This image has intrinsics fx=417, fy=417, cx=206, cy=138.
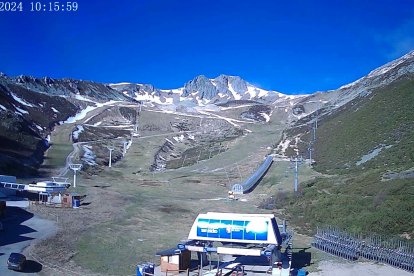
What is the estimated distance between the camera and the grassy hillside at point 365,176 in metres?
29.7

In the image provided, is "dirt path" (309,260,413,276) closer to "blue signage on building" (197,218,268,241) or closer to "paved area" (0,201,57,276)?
"blue signage on building" (197,218,268,241)

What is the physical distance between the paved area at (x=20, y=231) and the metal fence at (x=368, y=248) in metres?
17.2

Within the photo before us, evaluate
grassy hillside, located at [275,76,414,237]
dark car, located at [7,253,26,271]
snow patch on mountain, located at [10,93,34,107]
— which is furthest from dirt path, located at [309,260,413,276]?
snow patch on mountain, located at [10,93,34,107]

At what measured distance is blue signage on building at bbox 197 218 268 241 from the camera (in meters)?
20.2

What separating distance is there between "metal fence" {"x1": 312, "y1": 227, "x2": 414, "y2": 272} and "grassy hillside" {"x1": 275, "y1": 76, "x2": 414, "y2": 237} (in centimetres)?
224

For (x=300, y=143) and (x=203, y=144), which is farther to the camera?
(x=203, y=144)

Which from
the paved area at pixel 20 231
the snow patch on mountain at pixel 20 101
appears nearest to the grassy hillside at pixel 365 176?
the paved area at pixel 20 231

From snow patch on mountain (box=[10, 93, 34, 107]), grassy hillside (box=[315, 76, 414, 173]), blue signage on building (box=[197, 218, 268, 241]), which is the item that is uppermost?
snow patch on mountain (box=[10, 93, 34, 107])

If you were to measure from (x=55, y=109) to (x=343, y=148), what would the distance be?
11106 centimetres

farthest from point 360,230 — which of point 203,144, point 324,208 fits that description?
point 203,144

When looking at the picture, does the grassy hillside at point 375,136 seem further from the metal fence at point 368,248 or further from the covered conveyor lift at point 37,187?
the covered conveyor lift at point 37,187

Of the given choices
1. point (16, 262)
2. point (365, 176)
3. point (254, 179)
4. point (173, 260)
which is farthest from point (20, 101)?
point (173, 260)

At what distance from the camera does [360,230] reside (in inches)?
→ 1131

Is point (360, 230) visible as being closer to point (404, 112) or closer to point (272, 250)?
point (272, 250)
